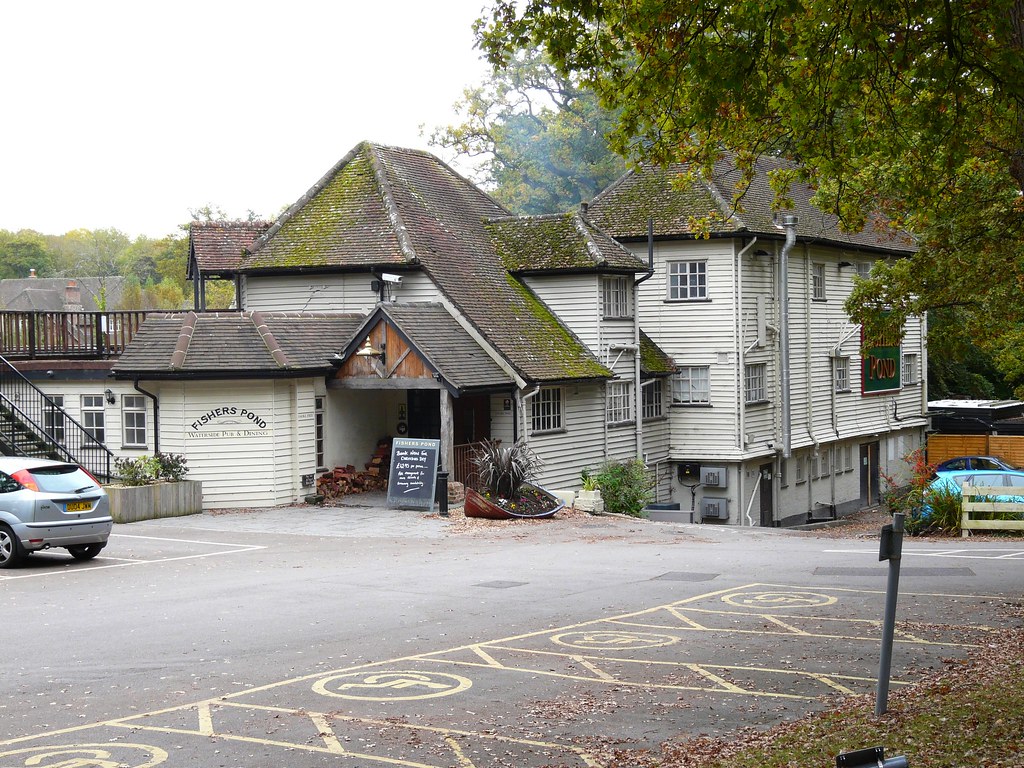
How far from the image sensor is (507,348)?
29422 mm

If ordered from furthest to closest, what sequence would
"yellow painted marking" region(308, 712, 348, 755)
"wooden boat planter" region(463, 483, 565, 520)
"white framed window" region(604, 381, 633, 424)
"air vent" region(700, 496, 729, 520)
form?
"air vent" region(700, 496, 729, 520) < "white framed window" region(604, 381, 633, 424) < "wooden boat planter" region(463, 483, 565, 520) < "yellow painted marking" region(308, 712, 348, 755)

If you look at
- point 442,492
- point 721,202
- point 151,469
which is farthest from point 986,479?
point 151,469

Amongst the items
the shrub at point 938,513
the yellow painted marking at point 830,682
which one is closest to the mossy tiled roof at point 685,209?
the shrub at point 938,513

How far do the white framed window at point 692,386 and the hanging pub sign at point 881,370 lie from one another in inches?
327

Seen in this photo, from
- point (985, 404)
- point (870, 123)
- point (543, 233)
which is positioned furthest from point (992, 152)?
point (985, 404)

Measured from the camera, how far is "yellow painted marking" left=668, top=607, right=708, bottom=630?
13.4 metres

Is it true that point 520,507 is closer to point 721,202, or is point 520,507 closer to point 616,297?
point 616,297

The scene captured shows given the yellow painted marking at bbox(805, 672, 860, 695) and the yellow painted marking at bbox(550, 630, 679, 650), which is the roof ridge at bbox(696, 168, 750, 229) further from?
the yellow painted marking at bbox(805, 672, 860, 695)

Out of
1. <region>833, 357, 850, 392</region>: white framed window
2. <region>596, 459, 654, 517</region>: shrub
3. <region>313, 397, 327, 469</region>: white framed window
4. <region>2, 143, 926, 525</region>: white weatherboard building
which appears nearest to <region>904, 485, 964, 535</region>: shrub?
<region>596, 459, 654, 517</region>: shrub

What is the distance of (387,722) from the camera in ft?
30.6

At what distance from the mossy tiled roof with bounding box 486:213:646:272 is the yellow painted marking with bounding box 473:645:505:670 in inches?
800

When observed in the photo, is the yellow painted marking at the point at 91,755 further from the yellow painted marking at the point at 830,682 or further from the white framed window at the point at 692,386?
the white framed window at the point at 692,386

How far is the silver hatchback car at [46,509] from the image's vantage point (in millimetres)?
18641

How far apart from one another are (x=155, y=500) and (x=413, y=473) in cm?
546
